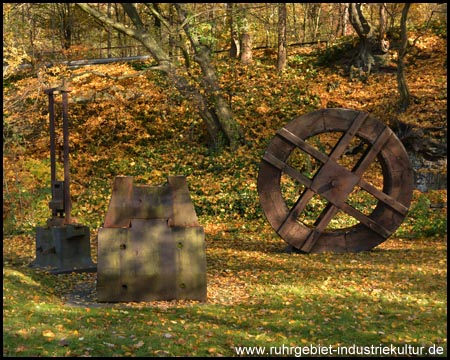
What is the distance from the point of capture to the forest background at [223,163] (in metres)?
7.02

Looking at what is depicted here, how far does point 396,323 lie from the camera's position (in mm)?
7262

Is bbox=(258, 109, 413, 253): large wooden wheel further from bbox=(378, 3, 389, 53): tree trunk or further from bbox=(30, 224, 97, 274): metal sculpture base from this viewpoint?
bbox=(378, 3, 389, 53): tree trunk

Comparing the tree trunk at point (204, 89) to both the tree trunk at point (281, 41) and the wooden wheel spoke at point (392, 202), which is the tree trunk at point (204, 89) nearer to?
the tree trunk at point (281, 41)

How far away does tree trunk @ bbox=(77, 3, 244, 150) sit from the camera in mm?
18812

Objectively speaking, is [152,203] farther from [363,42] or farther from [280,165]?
[363,42]

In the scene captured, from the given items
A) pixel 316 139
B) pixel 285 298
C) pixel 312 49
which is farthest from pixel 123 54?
pixel 285 298

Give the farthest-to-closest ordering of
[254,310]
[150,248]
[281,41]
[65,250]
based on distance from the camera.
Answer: [281,41], [65,250], [150,248], [254,310]

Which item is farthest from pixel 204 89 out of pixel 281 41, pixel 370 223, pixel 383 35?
pixel 370 223

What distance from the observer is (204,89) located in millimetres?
19734

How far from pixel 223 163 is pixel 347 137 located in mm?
7425

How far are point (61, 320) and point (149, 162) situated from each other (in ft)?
43.5

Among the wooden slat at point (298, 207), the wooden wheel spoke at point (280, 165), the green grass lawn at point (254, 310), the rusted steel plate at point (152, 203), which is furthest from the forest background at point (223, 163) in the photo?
the wooden wheel spoke at point (280, 165)

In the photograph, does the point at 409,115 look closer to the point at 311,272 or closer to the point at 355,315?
the point at 311,272

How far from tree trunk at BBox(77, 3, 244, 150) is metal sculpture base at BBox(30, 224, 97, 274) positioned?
8.97 meters
